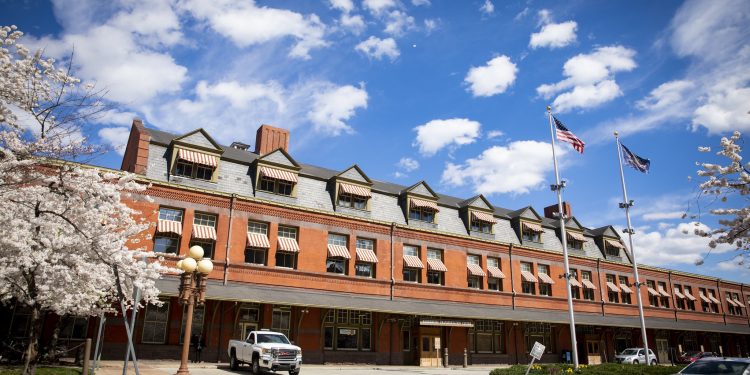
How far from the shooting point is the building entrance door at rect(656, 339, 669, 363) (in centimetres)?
4762

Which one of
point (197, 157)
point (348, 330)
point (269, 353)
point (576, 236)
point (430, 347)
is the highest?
point (197, 157)

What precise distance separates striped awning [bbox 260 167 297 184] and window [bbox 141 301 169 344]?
929cm

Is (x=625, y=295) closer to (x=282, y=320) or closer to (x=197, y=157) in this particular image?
(x=282, y=320)

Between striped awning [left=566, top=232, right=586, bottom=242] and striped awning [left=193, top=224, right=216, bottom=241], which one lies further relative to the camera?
striped awning [left=566, top=232, right=586, bottom=242]

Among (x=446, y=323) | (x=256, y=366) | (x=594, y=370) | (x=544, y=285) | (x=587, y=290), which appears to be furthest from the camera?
(x=587, y=290)

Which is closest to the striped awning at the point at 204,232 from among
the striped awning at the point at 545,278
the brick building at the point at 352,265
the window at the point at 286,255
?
the brick building at the point at 352,265

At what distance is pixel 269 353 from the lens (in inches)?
817

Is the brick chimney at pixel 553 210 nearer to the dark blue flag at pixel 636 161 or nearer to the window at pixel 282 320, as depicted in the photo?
the dark blue flag at pixel 636 161

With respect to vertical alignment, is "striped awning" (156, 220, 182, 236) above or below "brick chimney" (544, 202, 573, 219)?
below

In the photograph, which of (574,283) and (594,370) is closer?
(594,370)

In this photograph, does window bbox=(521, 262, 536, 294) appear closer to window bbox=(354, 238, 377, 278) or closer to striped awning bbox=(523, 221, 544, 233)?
striped awning bbox=(523, 221, 544, 233)

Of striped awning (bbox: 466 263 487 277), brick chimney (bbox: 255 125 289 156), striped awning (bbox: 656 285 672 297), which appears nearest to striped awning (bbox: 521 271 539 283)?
striped awning (bbox: 466 263 487 277)

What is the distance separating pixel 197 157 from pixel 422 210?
1680 cm

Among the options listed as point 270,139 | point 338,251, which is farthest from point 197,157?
point 338,251
